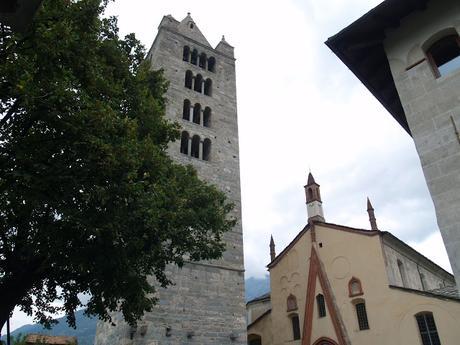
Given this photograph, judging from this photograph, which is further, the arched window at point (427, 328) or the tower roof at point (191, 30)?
the tower roof at point (191, 30)

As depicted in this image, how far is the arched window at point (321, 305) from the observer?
24.9m

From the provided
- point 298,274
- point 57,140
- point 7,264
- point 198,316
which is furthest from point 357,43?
point 298,274

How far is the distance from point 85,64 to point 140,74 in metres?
2.85

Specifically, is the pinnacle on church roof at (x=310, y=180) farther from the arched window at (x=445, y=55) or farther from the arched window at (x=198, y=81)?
the arched window at (x=445, y=55)

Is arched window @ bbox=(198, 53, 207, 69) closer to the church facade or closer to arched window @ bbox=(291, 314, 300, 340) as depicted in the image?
arched window @ bbox=(291, 314, 300, 340)

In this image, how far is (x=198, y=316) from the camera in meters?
19.2

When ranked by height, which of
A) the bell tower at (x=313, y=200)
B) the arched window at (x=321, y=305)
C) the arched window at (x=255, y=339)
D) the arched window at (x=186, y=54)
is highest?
the arched window at (x=186, y=54)

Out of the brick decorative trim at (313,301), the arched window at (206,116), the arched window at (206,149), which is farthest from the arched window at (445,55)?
the arched window at (206,116)

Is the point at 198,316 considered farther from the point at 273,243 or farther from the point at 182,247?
→ the point at 273,243

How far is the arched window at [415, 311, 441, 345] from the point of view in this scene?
778 inches

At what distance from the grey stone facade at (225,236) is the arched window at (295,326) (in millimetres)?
7139

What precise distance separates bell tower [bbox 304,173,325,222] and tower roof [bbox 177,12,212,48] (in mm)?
14738

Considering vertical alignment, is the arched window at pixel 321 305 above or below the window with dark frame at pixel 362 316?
above

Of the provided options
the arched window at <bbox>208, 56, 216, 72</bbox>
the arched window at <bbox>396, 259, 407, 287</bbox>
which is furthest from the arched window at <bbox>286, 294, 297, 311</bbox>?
the arched window at <bbox>208, 56, 216, 72</bbox>
